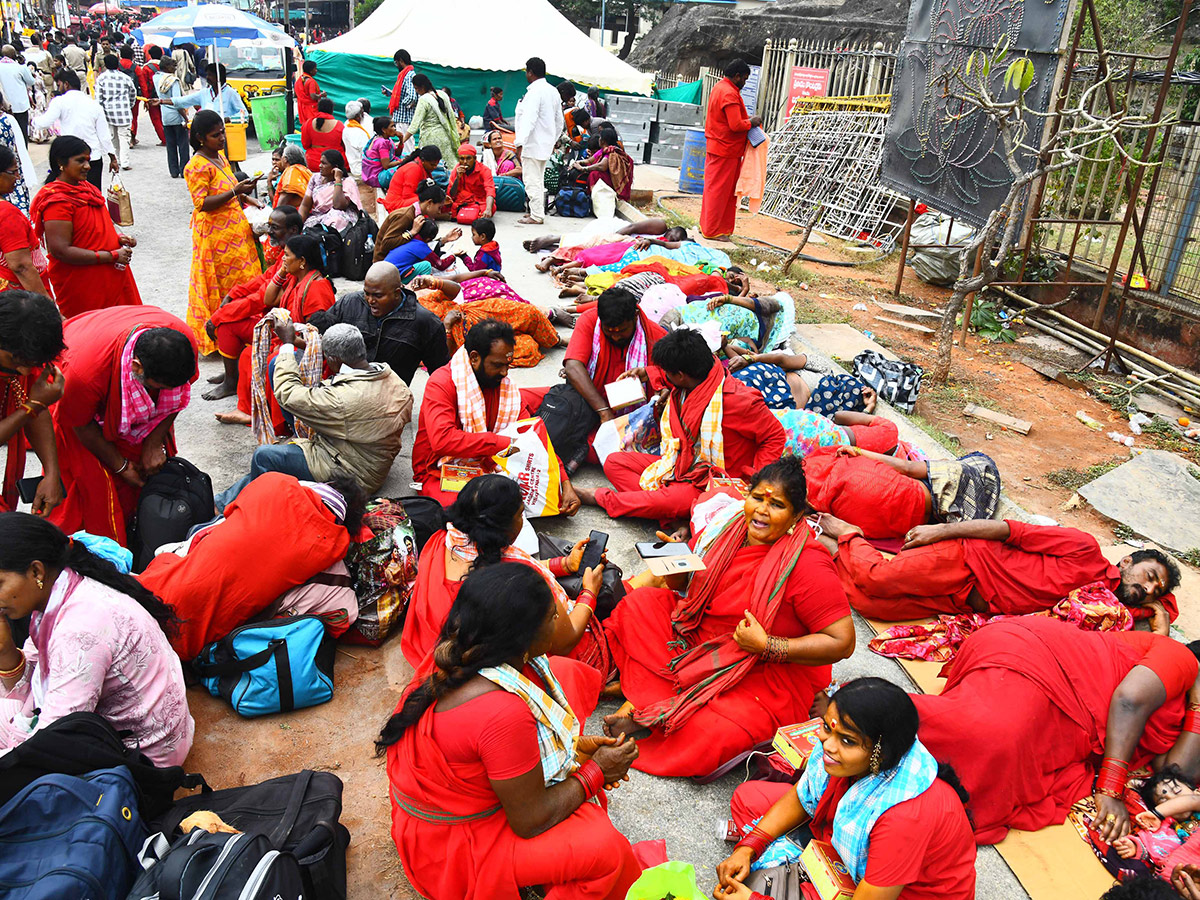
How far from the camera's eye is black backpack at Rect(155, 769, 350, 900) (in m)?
2.26

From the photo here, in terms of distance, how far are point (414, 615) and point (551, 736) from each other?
1073 millimetres

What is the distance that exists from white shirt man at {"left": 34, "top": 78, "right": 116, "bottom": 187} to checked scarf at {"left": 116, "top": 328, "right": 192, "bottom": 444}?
23.3 feet

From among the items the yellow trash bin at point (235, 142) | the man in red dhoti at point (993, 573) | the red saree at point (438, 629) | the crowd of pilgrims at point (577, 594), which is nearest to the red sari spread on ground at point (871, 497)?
the crowd of pilgrims at point (577, 594)

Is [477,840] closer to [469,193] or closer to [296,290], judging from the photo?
[296,290]

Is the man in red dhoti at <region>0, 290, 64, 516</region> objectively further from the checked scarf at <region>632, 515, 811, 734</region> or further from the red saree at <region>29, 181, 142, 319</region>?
the checked scarf at <region>632, 515, 811, 734</region>

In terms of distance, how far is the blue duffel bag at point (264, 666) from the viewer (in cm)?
308

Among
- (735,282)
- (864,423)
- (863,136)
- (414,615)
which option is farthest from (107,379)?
(863,136)

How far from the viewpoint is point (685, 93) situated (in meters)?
20.4

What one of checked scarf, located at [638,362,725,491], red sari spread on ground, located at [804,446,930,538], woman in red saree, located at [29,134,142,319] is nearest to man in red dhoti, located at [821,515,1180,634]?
red sari spread on ground, located at [804,446,930,538]

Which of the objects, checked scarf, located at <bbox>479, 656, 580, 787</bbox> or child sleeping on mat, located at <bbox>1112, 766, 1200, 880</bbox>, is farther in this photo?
child sleeping on mat, located at <bbox>1112, 766, 1200, 880</bbox>

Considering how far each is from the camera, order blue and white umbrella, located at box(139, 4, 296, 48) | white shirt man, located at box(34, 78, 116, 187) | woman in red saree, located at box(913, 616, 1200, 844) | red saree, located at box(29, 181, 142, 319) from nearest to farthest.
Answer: woman in red saree, located at box(913, 616, 1200, 844) < red saree, located at box(29, 181, 142, 319) < white shirt man, located at box(34, 78, 116, 187) < blue and white umbrella, located at box(139, 4, 296, 48)

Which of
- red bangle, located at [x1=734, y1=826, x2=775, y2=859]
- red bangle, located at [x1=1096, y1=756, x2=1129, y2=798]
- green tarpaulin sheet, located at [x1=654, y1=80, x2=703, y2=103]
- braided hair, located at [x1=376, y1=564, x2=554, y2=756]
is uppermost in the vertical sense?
green tarpaulin sheet, located at [x1=654, y1=80, x2=703, y2=103]

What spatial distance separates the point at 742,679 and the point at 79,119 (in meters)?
10.0

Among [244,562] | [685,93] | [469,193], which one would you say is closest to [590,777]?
[244,562]
